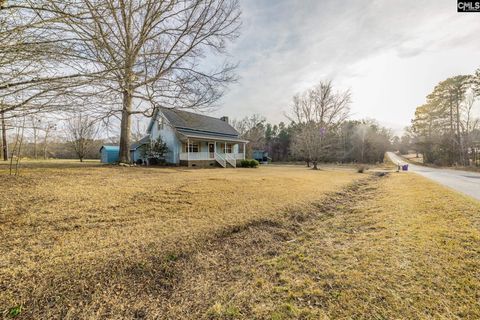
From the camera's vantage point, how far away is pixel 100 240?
352 cm

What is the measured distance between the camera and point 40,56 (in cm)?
300

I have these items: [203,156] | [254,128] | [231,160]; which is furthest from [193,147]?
[254,128]

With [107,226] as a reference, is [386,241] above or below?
below

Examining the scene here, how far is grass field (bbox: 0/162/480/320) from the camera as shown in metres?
2.25

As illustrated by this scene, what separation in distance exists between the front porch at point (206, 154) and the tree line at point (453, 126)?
2978cm

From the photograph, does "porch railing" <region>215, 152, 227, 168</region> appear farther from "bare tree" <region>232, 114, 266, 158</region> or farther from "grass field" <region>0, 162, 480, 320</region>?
"bare tree" <region>232, 114, 266, 158</region>

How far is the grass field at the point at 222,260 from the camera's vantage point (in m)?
2.25

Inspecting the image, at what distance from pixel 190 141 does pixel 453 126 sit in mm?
37542

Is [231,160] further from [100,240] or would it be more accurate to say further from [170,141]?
[100,240]

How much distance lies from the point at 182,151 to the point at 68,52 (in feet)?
55.4

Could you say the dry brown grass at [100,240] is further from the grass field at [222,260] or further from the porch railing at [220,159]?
the porch railing at [220,159]

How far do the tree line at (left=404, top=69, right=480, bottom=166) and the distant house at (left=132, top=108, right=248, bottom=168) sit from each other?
2949 centimetres

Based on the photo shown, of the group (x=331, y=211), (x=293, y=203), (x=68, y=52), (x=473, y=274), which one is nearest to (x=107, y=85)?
(x=68, y=52)

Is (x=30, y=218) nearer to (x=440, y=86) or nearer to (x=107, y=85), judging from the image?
(x=107, y=85)
